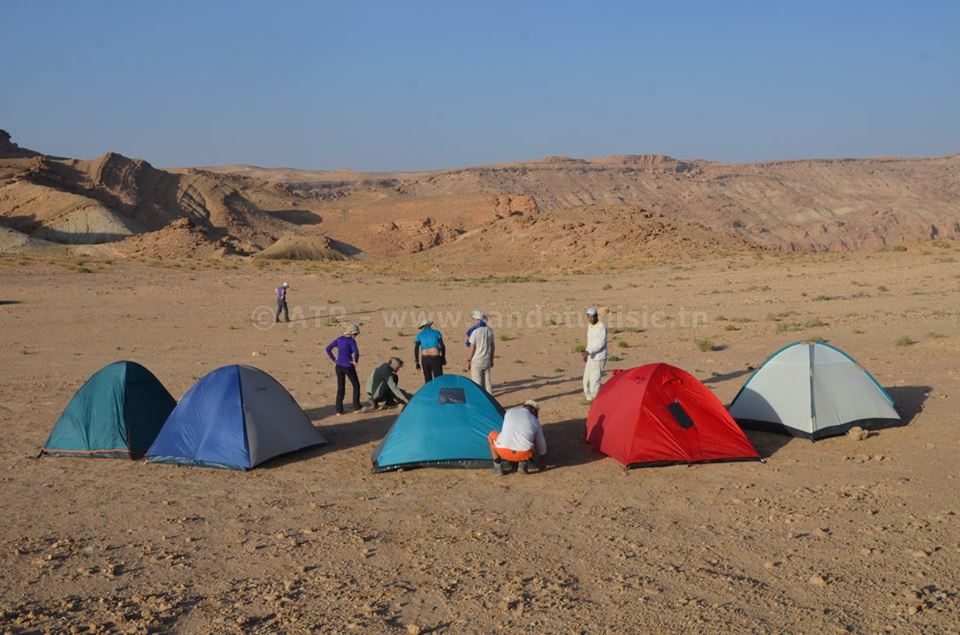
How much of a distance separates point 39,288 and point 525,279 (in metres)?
23.4

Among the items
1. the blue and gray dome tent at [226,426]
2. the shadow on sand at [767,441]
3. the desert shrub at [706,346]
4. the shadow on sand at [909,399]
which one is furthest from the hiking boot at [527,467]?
the desert shrub at [706,346]

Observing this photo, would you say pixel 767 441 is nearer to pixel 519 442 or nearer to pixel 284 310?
pixel 519 442

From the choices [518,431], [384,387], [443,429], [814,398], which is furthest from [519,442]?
[384,387]

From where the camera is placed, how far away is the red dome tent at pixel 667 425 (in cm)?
1074

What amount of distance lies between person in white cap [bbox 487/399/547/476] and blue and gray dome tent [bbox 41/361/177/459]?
4848mm

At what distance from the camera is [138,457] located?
38.2 ft

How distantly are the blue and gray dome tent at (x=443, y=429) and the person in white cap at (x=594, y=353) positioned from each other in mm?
3139

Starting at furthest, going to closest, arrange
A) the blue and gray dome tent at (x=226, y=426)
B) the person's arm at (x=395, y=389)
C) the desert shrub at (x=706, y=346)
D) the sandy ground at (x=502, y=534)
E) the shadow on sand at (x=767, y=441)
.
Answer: the desert shrub at (x=706, y=346)
the person's arm at (x=395, y=389)
the shadow on sand at (x=767, y=441)
the blue and gray dome tent at (x=226, y=426)
the sandy ground at (x=502, y=534)

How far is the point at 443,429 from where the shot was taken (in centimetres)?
1097

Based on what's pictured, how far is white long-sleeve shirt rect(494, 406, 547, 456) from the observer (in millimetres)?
10430

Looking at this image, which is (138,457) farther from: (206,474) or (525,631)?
(525,631)

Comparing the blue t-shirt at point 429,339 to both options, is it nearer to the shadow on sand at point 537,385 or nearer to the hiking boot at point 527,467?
the shadow on sand at point 537,385

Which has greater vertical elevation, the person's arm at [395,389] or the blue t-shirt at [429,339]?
the blue t-shirt at [429,339]

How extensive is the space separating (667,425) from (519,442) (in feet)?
6.27
